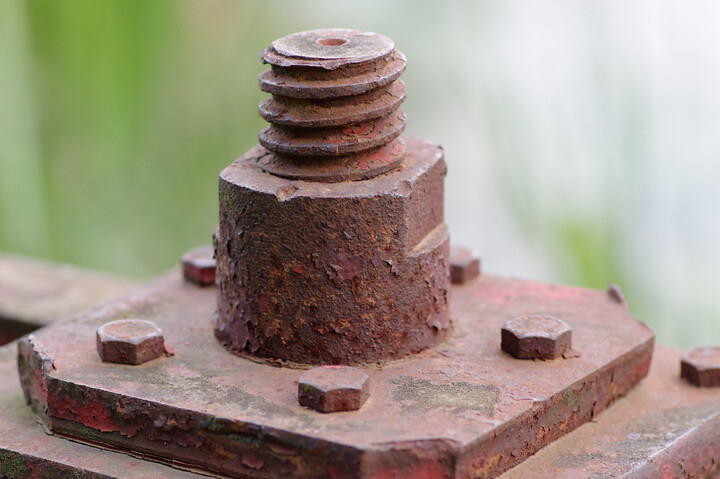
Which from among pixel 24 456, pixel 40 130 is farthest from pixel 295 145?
pixel 40 130

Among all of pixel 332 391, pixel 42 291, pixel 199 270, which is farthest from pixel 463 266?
pixel 42 291

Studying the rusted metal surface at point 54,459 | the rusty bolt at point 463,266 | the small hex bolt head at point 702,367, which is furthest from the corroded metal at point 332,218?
the small hex bolt head at point 702,367

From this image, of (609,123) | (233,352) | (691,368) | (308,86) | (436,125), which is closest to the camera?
(308,86)

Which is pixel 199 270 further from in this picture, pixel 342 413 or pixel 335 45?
pixel 342 413

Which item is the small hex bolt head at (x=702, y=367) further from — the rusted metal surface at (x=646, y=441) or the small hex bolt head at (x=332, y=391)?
the small hex bolt head at (x=332, y=391)

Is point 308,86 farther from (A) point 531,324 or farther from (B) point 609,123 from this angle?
(B) point 609,123

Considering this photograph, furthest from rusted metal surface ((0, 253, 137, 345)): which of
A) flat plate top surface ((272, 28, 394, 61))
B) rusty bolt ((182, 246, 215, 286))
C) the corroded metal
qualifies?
flat plate top surface ((272, 28, 394, 61))
